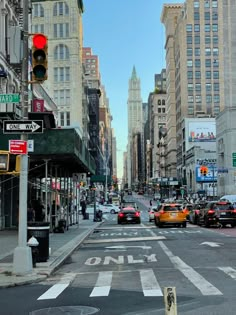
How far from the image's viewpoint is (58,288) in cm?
1082

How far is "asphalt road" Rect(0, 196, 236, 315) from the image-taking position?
27.9ft

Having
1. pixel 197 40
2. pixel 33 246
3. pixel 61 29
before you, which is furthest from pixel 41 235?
pixel 197 40

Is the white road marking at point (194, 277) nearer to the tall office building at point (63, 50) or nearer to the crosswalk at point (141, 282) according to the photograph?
the crosswalk at point (141, 282)

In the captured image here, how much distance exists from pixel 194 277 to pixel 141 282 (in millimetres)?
1383

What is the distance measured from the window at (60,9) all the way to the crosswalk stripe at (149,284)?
10215 cm

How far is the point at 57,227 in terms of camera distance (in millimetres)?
28016

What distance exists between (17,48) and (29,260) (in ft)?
17.2

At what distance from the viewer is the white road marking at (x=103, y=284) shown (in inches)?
393

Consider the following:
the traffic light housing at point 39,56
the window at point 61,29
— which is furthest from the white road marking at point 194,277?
the window at point 61,29

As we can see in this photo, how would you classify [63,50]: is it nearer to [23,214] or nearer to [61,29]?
[61,29]

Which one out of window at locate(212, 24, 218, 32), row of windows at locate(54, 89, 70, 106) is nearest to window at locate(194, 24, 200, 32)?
window at locate(212, 24, 218, 32)

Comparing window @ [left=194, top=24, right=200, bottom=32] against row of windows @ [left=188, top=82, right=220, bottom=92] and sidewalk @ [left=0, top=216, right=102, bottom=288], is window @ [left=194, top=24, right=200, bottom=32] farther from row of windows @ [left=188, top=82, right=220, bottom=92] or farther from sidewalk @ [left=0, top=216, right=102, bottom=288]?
sidewalk @ [left=0, top=216, right=102, bottom=288]

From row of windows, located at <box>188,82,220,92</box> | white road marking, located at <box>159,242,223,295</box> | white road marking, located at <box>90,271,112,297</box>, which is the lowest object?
white road marking, located at <box>90,271,112,297</box>

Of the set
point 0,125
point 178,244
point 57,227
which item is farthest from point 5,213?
point 178,244
